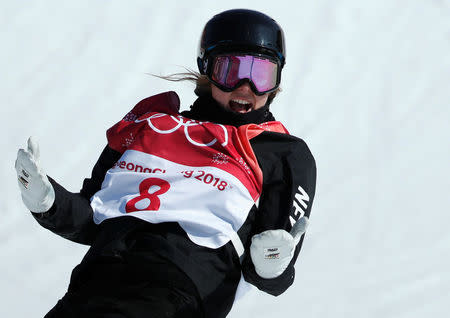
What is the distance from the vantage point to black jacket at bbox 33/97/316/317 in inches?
109

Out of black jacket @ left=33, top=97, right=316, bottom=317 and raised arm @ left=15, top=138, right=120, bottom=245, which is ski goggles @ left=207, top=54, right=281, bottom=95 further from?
raised arm @ left=15, top=138, right=120, bottom=245

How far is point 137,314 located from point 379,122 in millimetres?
2593

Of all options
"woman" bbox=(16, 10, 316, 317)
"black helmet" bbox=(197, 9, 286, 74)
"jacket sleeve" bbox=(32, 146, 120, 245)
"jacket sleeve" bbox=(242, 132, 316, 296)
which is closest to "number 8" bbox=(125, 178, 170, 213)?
"woman" bbox=(16, 10, 316, 317)

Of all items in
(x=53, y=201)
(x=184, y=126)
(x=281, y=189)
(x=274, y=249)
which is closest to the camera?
(x=274, y=249)

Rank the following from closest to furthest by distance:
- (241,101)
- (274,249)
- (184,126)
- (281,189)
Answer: (274,249)
(281,189)
(184,126)
(241,101)

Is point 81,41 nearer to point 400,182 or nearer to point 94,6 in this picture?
point 94,6

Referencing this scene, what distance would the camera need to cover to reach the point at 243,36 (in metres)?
3.20

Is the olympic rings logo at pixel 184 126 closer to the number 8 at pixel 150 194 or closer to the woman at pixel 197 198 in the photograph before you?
the woman at pixel 197 198

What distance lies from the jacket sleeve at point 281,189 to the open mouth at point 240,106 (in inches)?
6.7

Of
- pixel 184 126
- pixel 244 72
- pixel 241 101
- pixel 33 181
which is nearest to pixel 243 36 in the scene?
pixel 244 72

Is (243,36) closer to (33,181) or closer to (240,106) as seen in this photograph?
(240,106)

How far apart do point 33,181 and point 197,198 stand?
0.55m

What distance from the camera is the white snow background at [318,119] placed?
3920 mm

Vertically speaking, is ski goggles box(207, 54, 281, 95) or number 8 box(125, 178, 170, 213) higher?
ski goggles box(207, 54, 281, 95)
